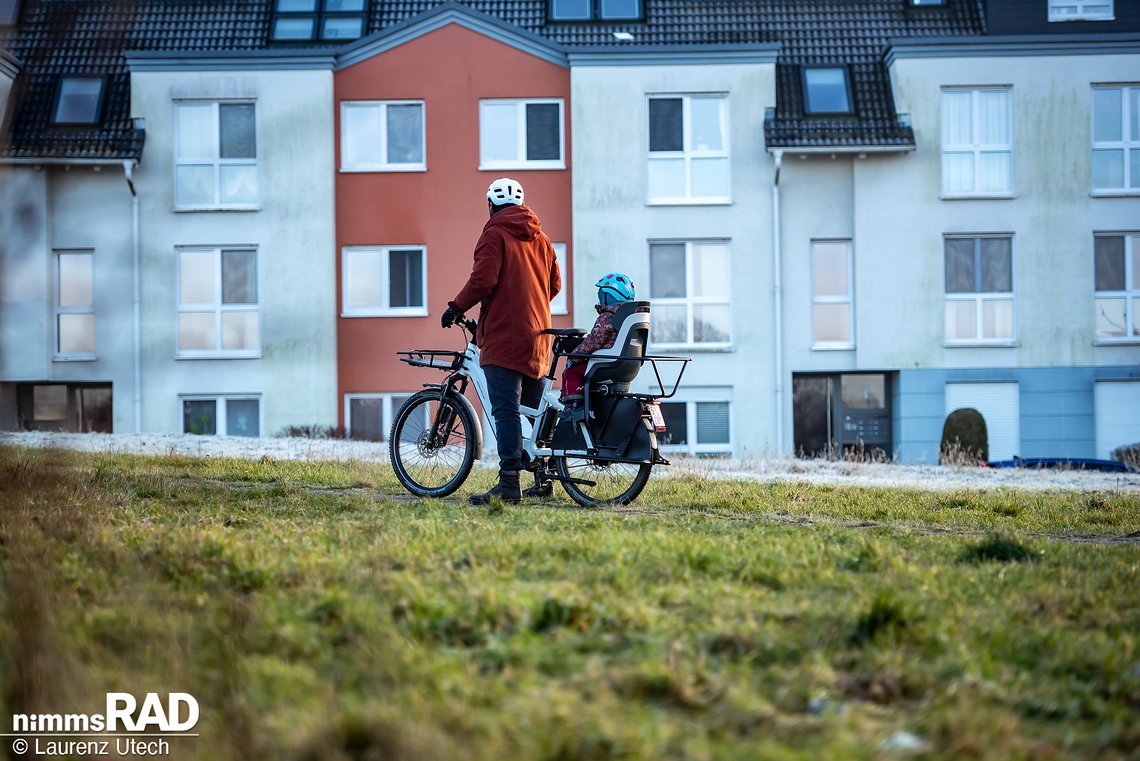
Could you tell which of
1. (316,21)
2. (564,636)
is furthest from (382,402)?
(564,636)

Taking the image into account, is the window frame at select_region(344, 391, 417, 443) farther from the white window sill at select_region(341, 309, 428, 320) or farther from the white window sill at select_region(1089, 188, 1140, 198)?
the white window sill at select_region(1089, 188, 1140, 198)

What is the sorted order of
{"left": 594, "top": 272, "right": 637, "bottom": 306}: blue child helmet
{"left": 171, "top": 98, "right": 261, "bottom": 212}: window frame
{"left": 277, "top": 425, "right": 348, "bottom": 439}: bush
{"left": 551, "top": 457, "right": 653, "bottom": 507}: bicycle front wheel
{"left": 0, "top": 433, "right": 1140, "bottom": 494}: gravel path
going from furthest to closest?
{"left": 171, "top": 98, "right": 261, "bottom": 212}: window frame, {"left": 277, "top": 425, "right": 348, "bottom": 439}: bush, {"left": 0, "top": 433, "right": 1140, "bottom": 494}: gravel path, {"left": 594, "top": 272, "right": 637, "bottom": 306}: blue child helmet, {"left": 551, "top": 457, "right": 653, "bottom": 507}: bicycle front wheel

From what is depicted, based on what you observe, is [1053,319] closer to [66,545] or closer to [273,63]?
[273,63]

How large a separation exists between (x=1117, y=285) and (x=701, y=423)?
9.21 metres

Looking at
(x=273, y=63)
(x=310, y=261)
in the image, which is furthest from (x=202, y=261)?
(x=273, y=63)

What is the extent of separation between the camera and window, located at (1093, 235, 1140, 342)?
26.6m

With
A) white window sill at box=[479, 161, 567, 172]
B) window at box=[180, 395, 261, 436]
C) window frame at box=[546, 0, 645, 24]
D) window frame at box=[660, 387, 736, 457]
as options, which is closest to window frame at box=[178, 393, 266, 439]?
window at box=[180, 395, 261, 436]

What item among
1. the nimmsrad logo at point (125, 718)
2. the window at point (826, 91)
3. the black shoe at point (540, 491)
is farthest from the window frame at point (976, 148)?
the nimmsrad logo at point (125, 718)

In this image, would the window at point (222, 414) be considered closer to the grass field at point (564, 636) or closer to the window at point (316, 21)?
the window at point (316, 21)

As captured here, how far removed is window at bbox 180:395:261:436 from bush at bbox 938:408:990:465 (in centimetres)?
1384

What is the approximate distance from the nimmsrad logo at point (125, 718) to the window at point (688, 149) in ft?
77.7

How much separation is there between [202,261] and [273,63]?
4343 millimetres

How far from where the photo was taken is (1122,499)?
10.8 metres

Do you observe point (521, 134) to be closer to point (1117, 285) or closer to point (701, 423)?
point (701, 423)
